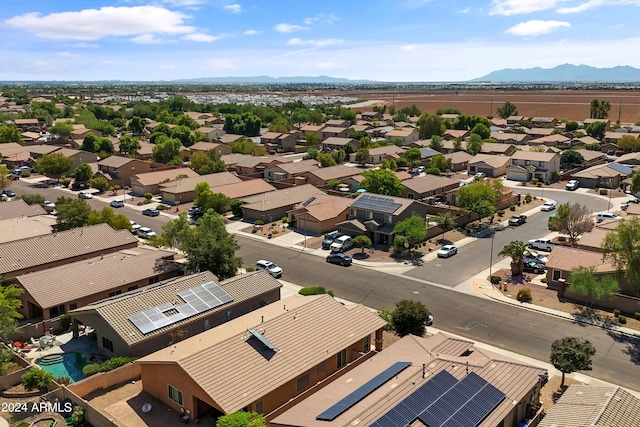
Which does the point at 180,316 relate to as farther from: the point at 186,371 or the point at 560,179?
the point at 560,179

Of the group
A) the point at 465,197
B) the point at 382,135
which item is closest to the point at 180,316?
the point at 465,197

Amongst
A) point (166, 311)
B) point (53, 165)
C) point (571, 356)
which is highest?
point (53, 165)

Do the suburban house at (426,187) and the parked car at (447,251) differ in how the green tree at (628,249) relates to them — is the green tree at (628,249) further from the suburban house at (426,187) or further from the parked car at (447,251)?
the suburban house at (426,187)

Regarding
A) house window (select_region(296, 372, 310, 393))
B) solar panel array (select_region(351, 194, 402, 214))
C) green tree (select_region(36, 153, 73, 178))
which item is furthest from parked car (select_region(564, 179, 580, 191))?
green tree (select_region(36, 153, 73, 178))

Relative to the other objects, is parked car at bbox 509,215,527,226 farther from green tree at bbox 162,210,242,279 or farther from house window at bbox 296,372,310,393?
house window at bbox 296,372,310,393

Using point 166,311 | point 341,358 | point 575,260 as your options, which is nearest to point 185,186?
point 166,311

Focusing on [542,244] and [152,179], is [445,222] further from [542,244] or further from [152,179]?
[152,179]
